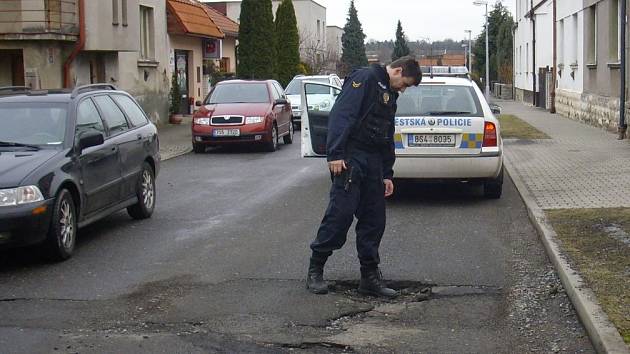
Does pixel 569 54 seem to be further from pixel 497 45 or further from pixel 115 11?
pixel 497 45

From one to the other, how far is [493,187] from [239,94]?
34.3 ft

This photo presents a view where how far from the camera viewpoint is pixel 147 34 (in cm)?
2916

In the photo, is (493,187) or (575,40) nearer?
(493,187)

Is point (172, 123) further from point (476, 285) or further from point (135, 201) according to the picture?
point (476, 285)

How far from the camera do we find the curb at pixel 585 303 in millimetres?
5367

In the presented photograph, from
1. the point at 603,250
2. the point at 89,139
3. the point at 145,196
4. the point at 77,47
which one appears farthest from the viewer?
the point at 77,47

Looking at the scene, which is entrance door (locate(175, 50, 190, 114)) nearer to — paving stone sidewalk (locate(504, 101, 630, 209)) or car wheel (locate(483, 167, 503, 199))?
paving stone sidewalk (locate(504, 101, 630, 209))

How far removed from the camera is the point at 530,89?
153 feet

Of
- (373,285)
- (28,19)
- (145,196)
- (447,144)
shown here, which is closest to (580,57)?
(28,19)

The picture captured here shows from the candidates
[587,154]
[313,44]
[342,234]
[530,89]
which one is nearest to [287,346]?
[342,234]

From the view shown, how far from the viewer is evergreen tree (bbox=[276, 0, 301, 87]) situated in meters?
44.3

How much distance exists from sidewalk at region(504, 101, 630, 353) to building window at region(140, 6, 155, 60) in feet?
41.0

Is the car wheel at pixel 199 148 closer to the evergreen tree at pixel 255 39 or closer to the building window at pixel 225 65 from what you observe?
the evergreen tree at pixel 255 39

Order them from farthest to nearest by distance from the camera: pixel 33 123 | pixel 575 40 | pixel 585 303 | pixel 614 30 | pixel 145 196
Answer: pixel 575 40 → pixel 614 30 → pixel 145 196 → pixel 33 123 → pixel 585 303
